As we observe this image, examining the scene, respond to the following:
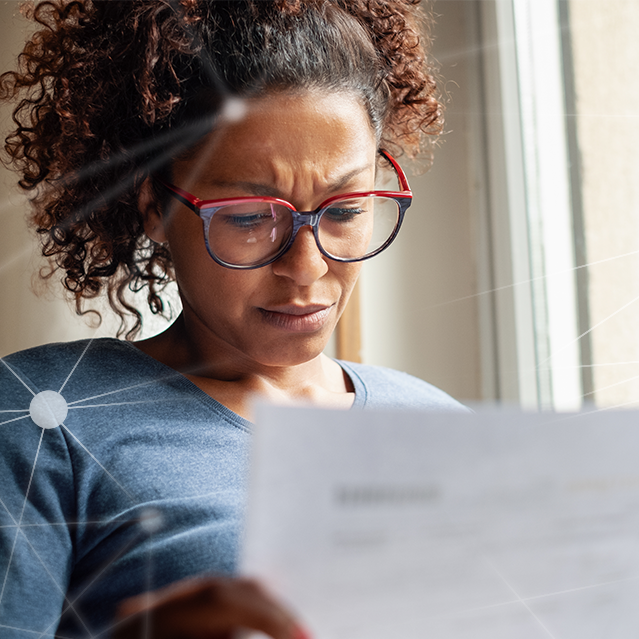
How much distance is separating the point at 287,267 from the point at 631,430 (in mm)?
334

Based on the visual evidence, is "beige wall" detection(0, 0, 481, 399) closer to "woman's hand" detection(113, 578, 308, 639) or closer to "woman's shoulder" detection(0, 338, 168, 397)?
"woman's shoulder" detection(0, 338, 168, 397)

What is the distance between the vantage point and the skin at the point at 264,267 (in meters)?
0.53

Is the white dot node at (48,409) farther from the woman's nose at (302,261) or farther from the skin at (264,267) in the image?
the woman's nose at (302,261)

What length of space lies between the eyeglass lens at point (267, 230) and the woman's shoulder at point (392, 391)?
0.62ft

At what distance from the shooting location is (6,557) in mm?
479

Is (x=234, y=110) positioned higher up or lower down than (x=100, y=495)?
higher up

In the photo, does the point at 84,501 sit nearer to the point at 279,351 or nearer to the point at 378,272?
the point at 279,351

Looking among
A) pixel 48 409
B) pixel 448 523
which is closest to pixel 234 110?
pixel 48 409

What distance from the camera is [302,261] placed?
1.82ft

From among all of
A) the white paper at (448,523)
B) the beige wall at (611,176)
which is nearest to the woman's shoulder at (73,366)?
the white paper at (448,523)

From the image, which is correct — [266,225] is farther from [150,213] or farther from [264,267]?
[150,213]

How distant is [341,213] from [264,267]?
0.30 feet
